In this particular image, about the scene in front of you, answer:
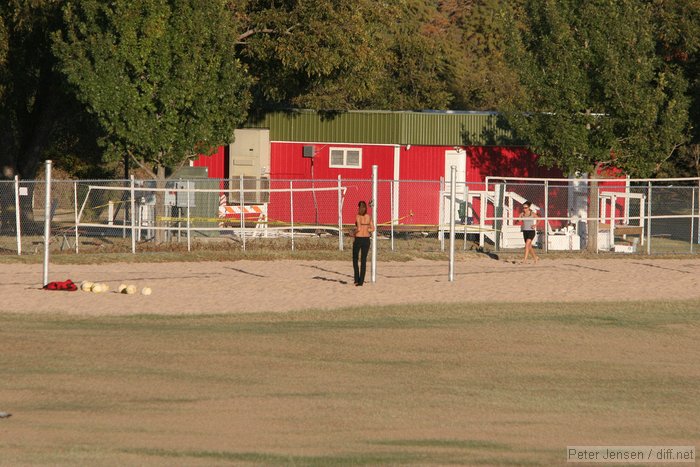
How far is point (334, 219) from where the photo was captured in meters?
36.6

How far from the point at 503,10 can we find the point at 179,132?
34.4ft

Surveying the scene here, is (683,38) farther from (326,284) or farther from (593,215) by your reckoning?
(326,284)

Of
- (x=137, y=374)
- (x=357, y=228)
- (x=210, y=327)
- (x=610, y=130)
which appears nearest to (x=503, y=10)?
(x=610, y=130)

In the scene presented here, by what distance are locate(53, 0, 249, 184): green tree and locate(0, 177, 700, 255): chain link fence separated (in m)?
1.34

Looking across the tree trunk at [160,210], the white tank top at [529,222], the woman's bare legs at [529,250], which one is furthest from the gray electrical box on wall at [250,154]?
the white tank top at [529,222]

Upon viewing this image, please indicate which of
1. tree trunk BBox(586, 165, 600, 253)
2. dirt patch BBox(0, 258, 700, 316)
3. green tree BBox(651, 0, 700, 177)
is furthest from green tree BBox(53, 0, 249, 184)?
green tree BBox(651, 0, 700, 177)

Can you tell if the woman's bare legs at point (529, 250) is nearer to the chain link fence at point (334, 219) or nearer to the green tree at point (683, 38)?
the chain link fence at point (334, 219)

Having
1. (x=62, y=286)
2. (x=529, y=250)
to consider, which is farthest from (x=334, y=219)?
(x=62, y=286)

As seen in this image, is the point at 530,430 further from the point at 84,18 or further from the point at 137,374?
the point at 84,18

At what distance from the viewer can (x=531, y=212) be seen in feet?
97.3

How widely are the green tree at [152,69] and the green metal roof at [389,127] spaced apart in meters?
6.93

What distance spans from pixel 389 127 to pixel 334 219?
182 inches

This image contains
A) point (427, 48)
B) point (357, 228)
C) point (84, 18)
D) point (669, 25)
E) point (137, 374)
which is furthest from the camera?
point (427, 48)

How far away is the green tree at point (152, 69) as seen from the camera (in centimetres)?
3181
